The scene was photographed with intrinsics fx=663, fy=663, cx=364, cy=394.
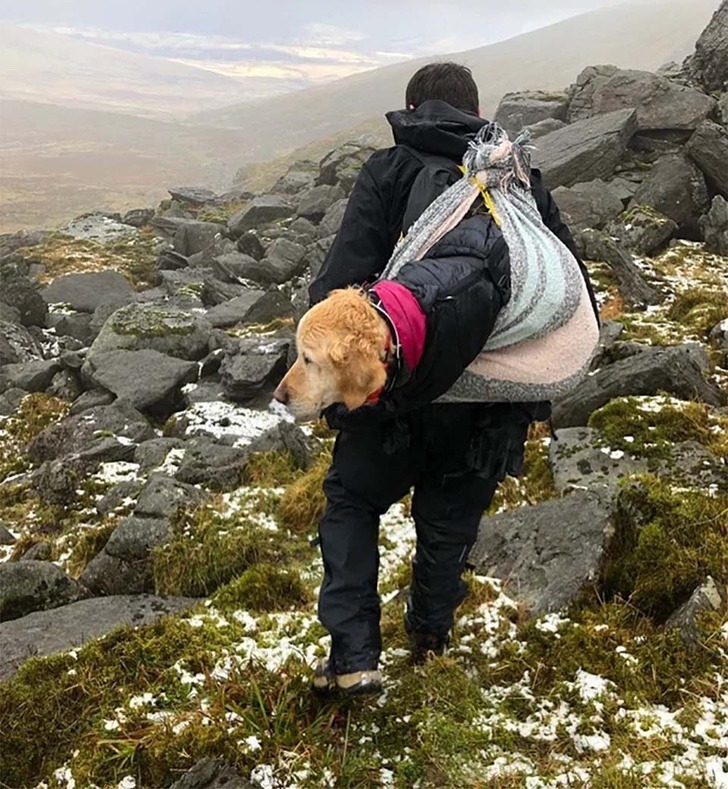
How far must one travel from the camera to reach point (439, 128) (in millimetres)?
3834

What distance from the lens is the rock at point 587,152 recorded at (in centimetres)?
2047

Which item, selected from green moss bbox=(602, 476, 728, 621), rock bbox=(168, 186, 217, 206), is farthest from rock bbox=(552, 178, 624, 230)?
rock bbox=(168, 186, 217, 206)

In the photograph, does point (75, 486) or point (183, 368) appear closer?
point (75, 486)

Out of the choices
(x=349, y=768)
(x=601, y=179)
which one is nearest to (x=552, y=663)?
(x=349, y=768)

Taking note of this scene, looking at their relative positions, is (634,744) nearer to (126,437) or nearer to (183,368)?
(126,437)

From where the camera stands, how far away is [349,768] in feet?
13.0

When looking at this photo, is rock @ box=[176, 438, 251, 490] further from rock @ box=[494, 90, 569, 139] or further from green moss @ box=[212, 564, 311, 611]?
rock @ box=[494, 90, 569, 139]

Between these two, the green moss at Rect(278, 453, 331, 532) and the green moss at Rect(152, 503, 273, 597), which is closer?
the green moss at Rect(152, 503, 273, 597)

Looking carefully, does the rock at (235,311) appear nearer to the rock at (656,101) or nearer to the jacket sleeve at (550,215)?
the rock at (656,101)

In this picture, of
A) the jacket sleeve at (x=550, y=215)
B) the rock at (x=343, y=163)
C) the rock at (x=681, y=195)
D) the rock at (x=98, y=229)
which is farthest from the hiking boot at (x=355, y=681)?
the rock at (x=98, y=229)

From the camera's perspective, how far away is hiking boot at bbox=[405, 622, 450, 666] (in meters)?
4.82

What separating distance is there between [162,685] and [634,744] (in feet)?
10.2

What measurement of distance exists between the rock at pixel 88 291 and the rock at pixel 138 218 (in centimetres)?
1597

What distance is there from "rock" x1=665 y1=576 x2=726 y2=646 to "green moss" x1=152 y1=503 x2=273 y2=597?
415 cm
